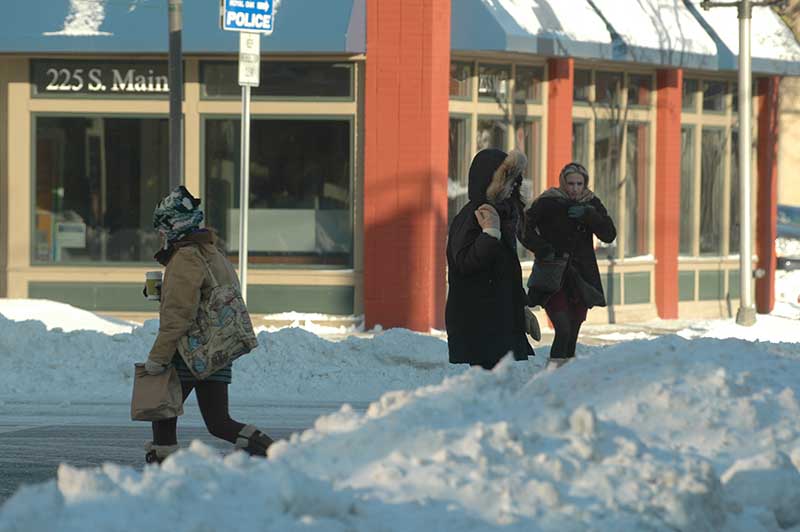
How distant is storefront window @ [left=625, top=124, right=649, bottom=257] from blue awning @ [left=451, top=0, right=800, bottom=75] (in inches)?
49.2

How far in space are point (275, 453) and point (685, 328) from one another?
15.4 m

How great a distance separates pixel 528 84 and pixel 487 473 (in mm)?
14927

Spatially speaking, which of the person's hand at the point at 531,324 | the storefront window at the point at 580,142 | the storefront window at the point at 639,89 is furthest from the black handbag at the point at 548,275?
the storefront window at the point at 639,89

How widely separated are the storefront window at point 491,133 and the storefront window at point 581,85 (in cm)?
131

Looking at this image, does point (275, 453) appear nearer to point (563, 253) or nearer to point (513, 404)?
point (513, 404)

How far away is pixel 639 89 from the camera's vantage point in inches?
856

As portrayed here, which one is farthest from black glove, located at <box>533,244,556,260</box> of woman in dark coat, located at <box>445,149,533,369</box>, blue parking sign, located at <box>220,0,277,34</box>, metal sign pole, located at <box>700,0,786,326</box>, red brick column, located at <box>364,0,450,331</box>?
metal sign pole, located at <box>700,0,786,326</box>

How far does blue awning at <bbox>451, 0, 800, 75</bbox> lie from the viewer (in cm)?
1848

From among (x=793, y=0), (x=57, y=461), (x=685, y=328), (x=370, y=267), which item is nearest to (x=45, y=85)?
(x=370, y=267)

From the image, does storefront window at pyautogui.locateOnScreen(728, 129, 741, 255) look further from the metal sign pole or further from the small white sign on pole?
the small white sign on pole

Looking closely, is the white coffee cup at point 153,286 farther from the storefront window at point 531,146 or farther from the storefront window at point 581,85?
the storefront window at point 581,85

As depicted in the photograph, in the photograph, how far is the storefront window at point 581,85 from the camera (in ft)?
67.8

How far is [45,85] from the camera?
19125mm

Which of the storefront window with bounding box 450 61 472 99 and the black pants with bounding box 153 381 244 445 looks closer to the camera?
the black pants with bounding box 153 381 244 445
